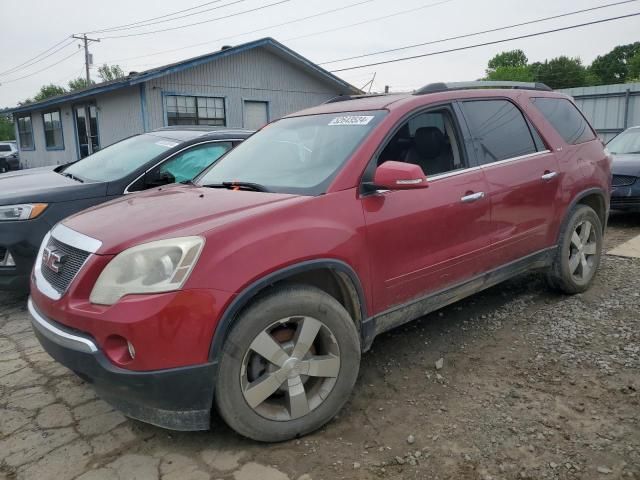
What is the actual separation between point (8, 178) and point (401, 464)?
4851mm

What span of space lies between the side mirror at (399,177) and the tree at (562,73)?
65.4m

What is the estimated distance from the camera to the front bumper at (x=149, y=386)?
7.50ft

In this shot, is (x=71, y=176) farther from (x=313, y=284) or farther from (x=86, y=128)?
(x=86, y=128)

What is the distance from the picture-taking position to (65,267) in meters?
2.64

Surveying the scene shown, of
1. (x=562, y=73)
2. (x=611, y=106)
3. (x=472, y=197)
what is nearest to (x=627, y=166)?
(x=472, y=197)

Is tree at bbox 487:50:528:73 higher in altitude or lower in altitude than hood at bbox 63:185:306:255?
higher

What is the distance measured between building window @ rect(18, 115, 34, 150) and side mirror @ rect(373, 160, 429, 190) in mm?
25682

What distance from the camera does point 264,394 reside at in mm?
2520

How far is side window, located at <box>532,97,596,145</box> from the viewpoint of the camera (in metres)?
4.36

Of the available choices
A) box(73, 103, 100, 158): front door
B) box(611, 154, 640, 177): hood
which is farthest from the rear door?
box(73, 103, 100, 158): front door

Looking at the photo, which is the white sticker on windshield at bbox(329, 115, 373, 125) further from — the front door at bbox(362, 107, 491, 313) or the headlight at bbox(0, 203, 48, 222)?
the headlight at bbox(0, 203, 48, 222)

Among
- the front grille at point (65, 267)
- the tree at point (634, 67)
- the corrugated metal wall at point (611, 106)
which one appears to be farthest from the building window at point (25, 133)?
the tree at point (634, 67)

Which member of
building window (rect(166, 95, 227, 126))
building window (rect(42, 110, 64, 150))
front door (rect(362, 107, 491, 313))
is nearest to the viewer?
front door (rect(362, 107, 491, 313))

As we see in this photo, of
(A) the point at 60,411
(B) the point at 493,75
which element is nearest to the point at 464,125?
(A) the point at 60,411
